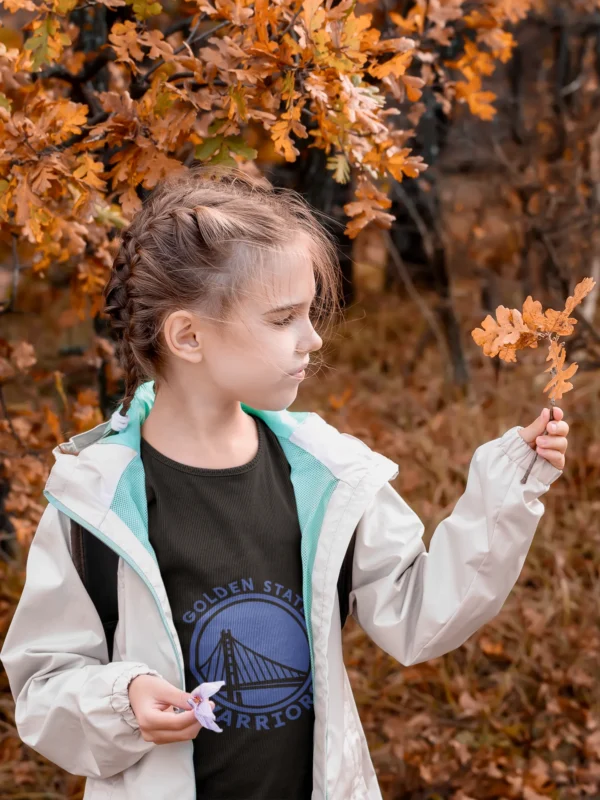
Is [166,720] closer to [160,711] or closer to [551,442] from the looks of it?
[160,711]

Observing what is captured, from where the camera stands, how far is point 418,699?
307 centimetres

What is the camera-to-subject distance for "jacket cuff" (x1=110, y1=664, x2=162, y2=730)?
1.39m

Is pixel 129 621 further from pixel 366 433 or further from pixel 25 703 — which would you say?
pixel 366 433

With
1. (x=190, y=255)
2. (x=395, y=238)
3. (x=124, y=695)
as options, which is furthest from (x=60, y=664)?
(x=395, y=238)

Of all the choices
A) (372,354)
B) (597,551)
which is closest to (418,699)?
(597,551)

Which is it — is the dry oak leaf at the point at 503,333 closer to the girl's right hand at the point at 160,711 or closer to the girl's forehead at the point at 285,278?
the girl's forehead at the point at 285,278

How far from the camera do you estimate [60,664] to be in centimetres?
147

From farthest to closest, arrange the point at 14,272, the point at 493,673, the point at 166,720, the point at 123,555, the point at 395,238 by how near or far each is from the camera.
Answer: the point at 395,238 < the point at 493,673 < the point at 14,272 < the point at 123,555 < the point at 166,720

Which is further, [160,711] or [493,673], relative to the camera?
[493,673]

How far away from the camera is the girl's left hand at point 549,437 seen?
4.56 feet

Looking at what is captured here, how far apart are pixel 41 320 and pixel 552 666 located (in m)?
4.03

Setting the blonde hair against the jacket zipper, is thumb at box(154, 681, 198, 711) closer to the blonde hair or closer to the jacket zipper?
the jacket zipper

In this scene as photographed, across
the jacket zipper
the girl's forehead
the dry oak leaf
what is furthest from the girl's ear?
the dry oak leaf

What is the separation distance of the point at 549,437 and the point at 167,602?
0.63 metres
